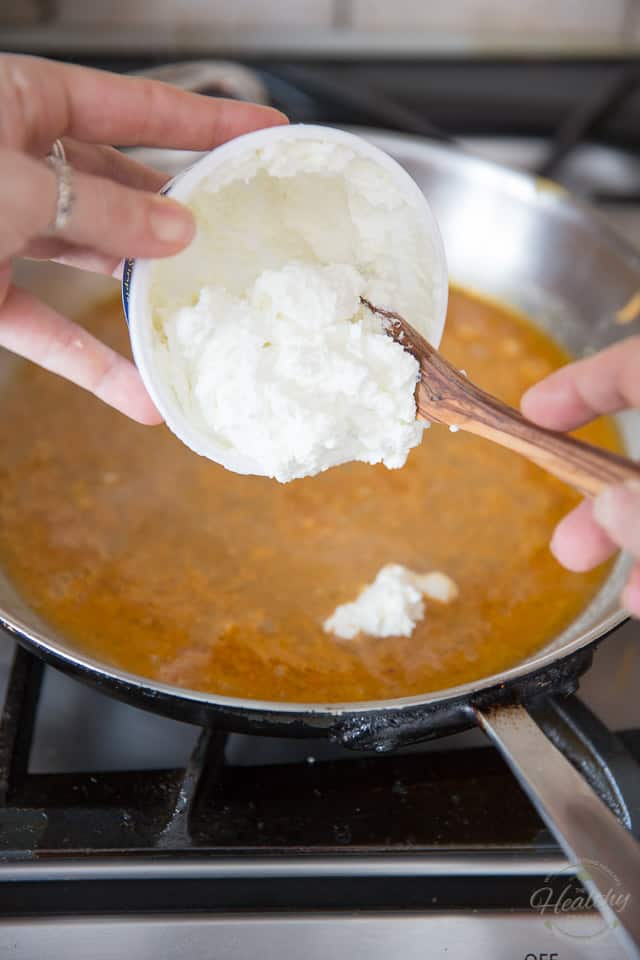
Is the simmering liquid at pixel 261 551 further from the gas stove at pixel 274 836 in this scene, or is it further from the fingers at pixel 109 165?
the fingers at pixel 109 165

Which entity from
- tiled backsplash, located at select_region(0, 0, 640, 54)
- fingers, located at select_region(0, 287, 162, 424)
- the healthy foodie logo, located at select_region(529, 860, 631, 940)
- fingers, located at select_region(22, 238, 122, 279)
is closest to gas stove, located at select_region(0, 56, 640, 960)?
the healthy foodie logo, located at select_region(529, 860, 631, 940)

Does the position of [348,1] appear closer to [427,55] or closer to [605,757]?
[427,55]

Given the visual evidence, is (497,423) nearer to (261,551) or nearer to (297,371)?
(297,371)

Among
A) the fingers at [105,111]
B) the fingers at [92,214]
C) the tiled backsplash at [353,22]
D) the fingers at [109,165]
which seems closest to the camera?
the fingers at [92,214]

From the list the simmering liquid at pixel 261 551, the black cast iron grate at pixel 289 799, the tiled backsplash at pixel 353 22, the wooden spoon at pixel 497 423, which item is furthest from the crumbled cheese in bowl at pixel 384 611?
the tiled backsplash at pixel 353 22

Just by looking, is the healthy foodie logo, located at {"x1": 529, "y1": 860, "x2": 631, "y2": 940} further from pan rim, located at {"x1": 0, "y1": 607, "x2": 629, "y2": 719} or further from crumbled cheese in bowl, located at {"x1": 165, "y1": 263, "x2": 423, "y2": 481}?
crumbled cheese in bowl, located at {"x1": 165, "y1": 263, "x2": 423, "y2": 481}

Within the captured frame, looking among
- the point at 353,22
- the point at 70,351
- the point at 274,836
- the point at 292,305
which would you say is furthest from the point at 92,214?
the point at 353,22
